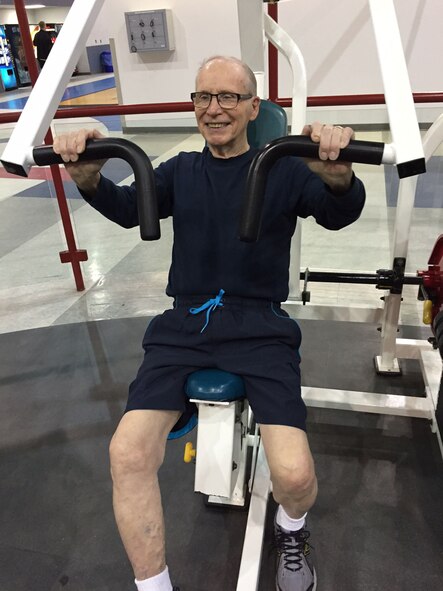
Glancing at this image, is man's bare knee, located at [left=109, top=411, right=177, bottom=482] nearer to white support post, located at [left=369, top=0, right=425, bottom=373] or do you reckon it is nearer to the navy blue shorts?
the navy blue shorts

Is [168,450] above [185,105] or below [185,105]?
A: below

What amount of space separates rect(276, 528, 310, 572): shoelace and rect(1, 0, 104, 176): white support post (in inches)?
46.1

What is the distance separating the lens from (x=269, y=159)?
938mm

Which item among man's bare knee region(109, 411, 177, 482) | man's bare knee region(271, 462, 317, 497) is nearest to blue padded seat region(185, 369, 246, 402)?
man's bare knee region(109, 411, 177, 482)

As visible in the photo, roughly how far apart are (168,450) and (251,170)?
130cm

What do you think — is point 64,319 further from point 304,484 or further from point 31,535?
point 304,484

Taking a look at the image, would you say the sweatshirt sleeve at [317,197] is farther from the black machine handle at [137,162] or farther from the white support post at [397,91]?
the black machine handle at [137,162]

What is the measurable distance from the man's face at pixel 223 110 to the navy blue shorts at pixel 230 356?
1.51 ft

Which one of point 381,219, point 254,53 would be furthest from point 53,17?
point 254,53

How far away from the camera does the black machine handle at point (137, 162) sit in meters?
0.95

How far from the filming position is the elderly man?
1.18 m

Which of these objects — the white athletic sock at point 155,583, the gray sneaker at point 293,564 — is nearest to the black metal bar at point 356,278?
the gray sneaker at point 293,564

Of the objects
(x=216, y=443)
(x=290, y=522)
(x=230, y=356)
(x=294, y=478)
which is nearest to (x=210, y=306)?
(x=230, y=356)

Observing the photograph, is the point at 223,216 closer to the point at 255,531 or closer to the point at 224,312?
the point at 224,312
